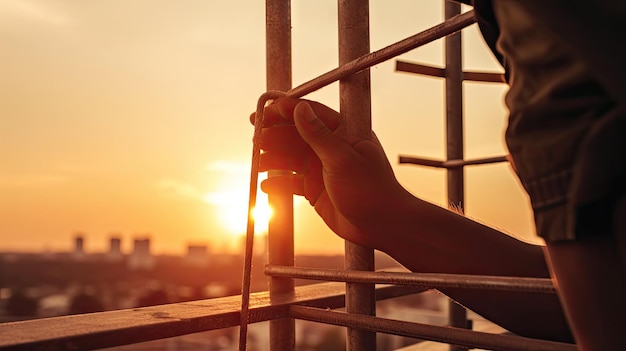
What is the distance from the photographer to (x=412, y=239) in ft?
3.74

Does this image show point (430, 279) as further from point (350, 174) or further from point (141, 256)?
point (141, 256)

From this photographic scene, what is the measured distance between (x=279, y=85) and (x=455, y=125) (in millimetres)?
1015

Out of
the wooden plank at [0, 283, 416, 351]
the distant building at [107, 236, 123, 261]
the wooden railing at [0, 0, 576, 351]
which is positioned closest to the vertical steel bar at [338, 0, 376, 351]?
the wooden railing at [0, 0, 576, 351]

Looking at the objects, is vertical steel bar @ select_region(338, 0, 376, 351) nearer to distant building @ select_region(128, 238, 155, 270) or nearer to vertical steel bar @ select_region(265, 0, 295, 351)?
vertical steel bar @ select_region(265, 0, 295, 351)

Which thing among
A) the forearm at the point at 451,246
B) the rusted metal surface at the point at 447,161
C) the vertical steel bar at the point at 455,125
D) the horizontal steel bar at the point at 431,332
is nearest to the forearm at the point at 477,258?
the forearm at the point at 451,246

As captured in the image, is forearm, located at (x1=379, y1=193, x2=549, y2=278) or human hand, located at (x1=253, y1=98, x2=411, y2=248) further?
human hand, located at (x1=253, y1=98, x2=411, y2=248)

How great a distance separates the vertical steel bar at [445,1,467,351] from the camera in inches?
86.5

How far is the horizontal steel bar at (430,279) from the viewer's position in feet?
2.70

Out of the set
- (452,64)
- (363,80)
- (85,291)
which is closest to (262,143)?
(363,80)

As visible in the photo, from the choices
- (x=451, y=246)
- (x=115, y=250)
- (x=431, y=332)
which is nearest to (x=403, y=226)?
(x=451, y=246)

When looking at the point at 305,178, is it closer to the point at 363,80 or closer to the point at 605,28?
the point at 363,80

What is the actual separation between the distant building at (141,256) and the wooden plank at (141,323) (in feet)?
134

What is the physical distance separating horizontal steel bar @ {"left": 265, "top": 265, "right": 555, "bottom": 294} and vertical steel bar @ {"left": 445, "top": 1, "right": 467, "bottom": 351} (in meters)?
1.04

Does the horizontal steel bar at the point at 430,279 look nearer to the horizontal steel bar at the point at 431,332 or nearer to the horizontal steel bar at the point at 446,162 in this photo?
the horizontal steel bar at the point at 431,332
